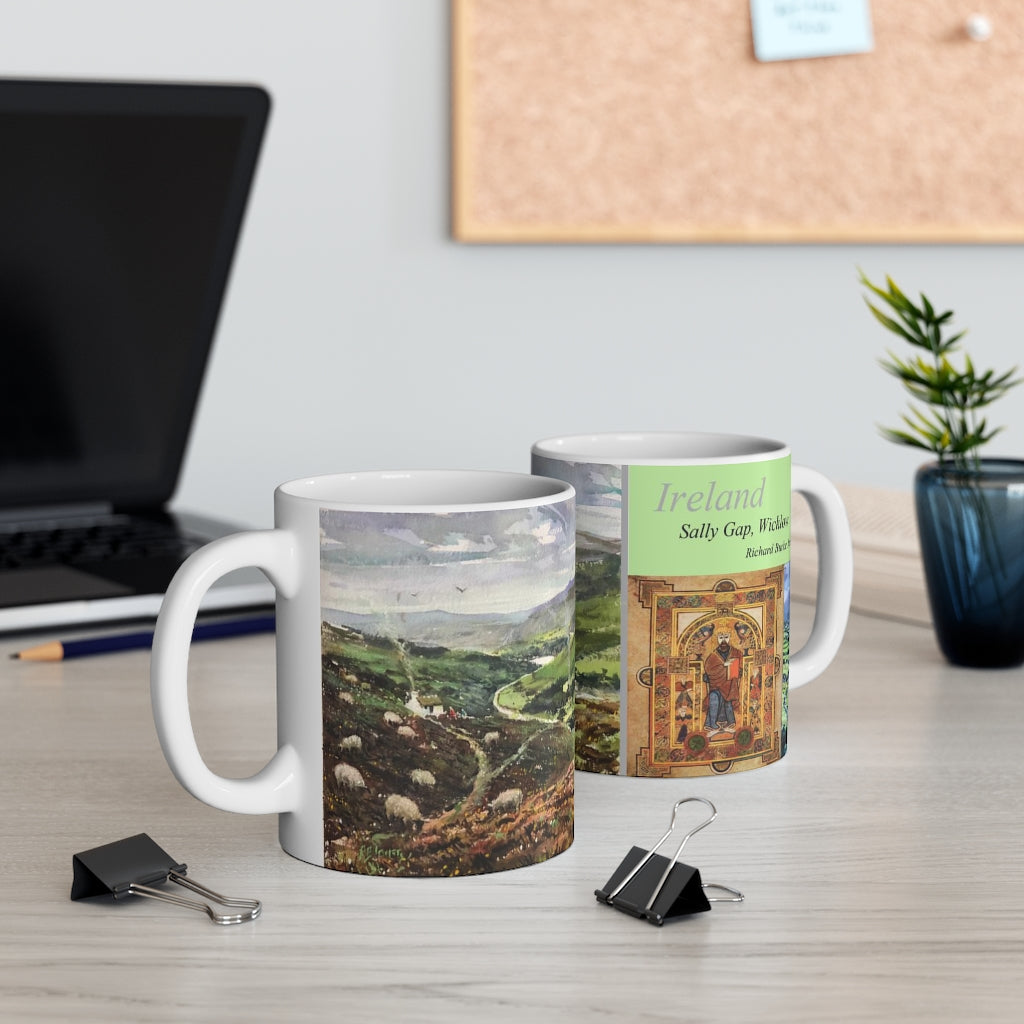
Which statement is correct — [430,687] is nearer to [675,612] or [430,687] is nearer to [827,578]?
[675,612]

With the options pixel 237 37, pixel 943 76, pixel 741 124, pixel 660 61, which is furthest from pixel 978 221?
pixel 237 37

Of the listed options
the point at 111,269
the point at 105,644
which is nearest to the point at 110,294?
the point at 111,269

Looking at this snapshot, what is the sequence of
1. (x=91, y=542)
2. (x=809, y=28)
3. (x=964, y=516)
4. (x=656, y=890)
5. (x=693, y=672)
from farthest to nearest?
(x=809, y=28)
(x=91, y=542)
(x=964, y=516)
(x=693, y=672)
(x=656, y=890)

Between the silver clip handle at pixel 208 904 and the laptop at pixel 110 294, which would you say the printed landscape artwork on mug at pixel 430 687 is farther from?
the laptop at pixel 110 294

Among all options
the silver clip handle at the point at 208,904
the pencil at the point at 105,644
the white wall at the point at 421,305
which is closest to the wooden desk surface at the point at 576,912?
the silver clip handle at the point at 208,904

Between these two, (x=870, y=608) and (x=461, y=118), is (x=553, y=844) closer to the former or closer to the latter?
(x=870, y=608)

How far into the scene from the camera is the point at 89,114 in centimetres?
92

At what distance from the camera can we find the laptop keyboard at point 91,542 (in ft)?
2.79

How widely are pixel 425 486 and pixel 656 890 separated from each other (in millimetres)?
167

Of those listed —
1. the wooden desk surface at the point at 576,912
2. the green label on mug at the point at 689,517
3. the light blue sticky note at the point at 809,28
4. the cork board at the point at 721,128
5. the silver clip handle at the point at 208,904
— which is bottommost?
the wooden desk surface at the point at 576,912

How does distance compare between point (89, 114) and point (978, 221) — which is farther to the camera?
point (978, 221)

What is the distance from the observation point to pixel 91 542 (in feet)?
2.97

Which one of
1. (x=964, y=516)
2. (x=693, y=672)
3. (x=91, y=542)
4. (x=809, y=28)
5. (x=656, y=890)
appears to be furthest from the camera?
(x=809, y=28)

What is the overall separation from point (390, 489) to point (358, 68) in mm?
1172
